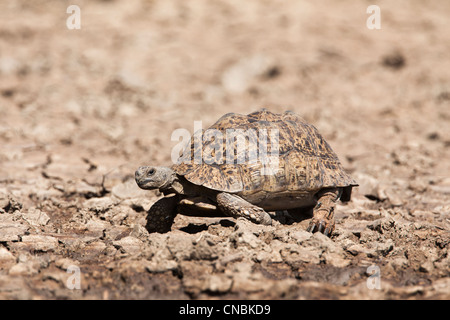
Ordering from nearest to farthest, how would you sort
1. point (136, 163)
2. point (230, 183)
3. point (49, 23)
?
point (230, 183) < point (136, 163) < point (49, 23)

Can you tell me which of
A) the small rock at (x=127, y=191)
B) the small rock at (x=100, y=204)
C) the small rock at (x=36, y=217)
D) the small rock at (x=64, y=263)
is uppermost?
the small rock at (x=127, y=191)

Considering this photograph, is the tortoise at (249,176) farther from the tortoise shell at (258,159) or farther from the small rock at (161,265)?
the small rock at (161,265)

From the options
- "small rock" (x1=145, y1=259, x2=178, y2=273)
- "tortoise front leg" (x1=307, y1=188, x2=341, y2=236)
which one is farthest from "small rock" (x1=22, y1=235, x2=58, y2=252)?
"tortoise front leg" (x1=307, y1=188, x2=341, y2=236)

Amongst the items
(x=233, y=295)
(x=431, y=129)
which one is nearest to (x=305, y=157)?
(x=233, y=295)

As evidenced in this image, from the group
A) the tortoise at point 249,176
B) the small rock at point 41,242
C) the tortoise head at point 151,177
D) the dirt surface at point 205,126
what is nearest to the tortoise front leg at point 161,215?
the tortoise at point 249,176

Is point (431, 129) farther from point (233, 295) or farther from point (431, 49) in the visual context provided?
point (233, 295)

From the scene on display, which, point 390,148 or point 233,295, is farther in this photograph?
point 390,148
